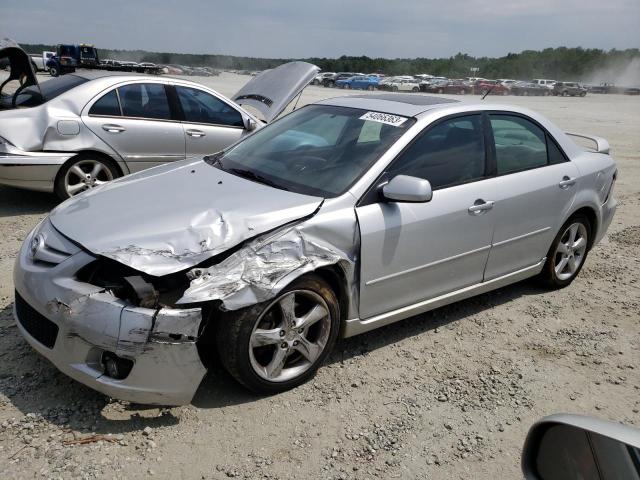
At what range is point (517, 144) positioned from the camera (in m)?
4.25

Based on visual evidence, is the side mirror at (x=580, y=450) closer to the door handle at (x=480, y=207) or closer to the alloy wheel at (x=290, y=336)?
the alloy wheel at (x=290, y=336)

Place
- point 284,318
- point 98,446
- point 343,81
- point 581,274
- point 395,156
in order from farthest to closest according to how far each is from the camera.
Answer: point 343,81, point 581,274, point 395,156, point 284,318, point 98,446

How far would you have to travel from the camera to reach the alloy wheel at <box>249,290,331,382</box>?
9.81 ft

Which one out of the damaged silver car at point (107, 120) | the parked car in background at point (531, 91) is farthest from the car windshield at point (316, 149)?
the parked car in background at point (531, 91)

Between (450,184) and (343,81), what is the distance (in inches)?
2213

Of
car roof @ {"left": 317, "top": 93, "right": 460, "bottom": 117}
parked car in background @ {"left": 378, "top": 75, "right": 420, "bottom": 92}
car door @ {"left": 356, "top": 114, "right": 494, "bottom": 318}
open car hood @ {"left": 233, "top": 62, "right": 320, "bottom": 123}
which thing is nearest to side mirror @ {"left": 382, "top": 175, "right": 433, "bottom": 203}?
car door @ {"left": 356, "top": 114, "right": 494, "bottom": 318}

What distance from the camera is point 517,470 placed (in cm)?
277

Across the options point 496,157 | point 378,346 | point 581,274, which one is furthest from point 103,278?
point 581,274

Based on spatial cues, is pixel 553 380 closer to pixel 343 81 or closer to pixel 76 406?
pixel 76 406

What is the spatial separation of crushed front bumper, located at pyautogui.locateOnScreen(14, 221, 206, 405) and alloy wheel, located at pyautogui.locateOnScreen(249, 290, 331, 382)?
15.1 inches

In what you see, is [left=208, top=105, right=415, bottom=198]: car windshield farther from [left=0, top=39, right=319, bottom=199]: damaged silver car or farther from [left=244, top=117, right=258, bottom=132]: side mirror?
[left=244, top=117, right=258, bottom=132]: side mirror

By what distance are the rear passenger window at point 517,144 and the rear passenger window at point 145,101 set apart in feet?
13.8

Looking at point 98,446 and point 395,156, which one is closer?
point 98,446

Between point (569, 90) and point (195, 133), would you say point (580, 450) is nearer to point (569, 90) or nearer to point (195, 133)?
point (195, 133)
